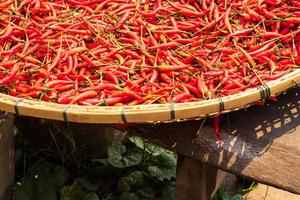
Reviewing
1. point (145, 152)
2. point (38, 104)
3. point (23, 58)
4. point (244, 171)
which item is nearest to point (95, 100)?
point (38, 104)

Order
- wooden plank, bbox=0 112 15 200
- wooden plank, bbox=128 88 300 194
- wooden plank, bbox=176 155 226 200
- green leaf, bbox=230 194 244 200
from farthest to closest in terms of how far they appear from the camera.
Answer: green leaf, bbox=230 194 244 200, wooden plank, bbox=0 112 15 200, wooden plank, bbox=176 155 226 200, wooden plank, bbox=128 88 300 194

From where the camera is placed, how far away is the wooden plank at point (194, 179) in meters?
1.96

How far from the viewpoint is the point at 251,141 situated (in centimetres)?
173

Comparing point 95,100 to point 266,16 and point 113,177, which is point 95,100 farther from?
point 113,177

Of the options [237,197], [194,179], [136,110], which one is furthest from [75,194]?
[136,110]

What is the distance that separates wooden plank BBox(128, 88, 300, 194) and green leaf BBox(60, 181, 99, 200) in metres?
0.74

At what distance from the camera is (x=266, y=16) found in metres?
2.09

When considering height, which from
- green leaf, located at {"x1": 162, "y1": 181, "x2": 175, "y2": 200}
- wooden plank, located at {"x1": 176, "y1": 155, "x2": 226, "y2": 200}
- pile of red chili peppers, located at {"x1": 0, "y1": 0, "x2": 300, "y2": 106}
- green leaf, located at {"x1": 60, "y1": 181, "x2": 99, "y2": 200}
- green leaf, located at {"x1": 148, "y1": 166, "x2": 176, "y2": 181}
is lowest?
green leaf, located at {"x1": 162, "y1": 181, "x2": 175, "y2": 200}

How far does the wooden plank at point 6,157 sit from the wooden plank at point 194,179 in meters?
0.87

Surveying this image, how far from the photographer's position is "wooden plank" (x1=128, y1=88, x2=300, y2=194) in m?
1.68

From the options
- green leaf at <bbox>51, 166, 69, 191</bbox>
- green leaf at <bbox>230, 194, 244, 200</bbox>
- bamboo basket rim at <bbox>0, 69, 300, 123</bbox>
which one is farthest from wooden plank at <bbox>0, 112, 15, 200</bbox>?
green leaf at <bbox>230, 194, 244, 200</bbox>

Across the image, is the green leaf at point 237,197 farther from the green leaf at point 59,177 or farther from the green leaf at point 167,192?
the green leaf at point 59,177

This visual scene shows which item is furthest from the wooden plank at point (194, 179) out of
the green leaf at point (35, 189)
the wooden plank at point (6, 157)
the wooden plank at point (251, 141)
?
the wooden plank at point (6, 157)

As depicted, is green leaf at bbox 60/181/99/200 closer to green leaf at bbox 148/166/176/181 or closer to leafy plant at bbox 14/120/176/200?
leafy plant at bbox 14/120/176/200
